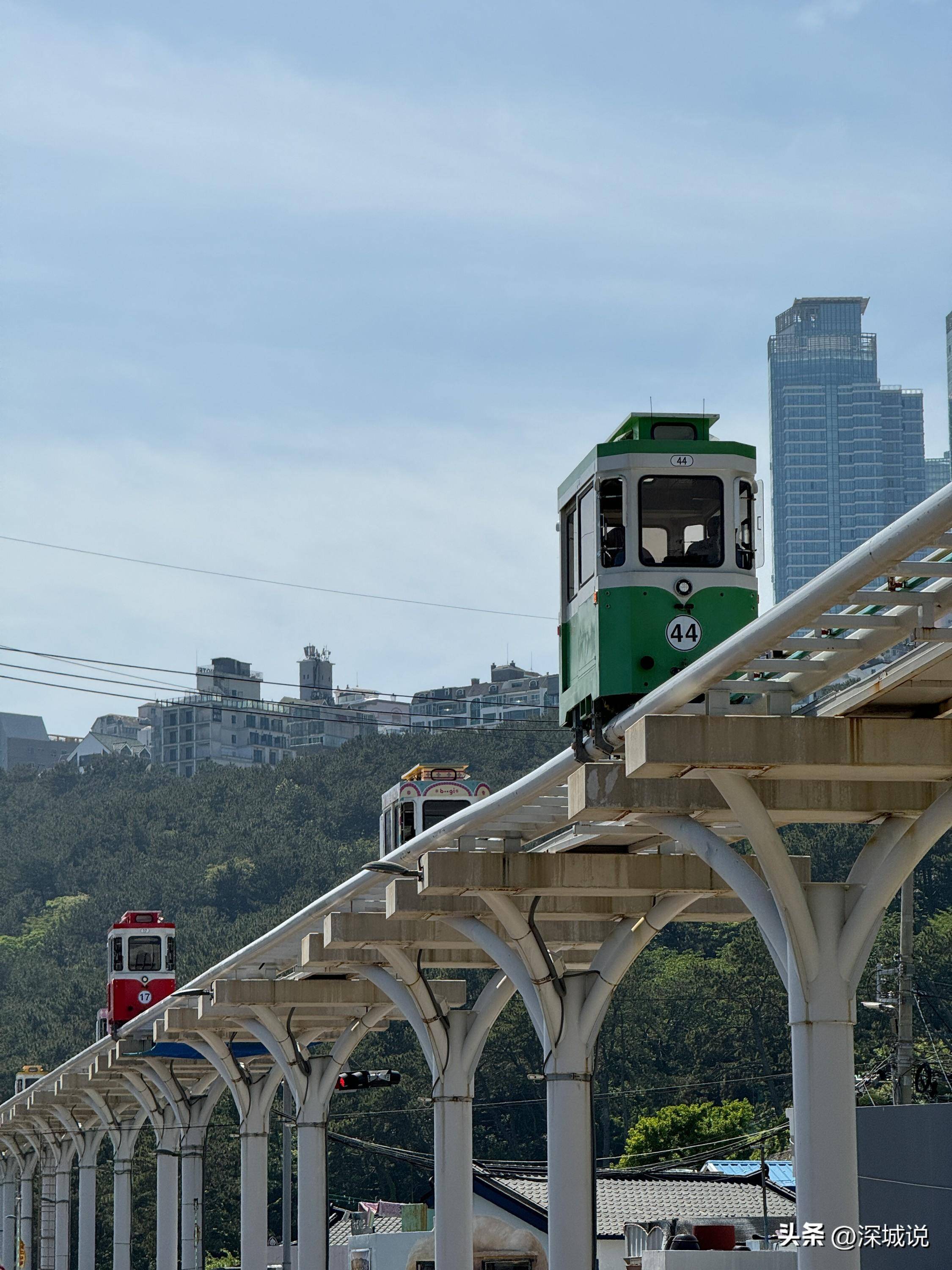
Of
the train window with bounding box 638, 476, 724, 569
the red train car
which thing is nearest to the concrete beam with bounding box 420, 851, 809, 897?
the train window with bounding box 638, 476, 724, 569

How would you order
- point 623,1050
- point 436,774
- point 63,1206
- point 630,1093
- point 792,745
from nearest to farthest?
1. point 792,745
2. point 436,774
3. point 63,1206
4. point 630,1093
5. point 623,1050

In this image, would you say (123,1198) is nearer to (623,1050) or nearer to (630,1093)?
(630,1093)

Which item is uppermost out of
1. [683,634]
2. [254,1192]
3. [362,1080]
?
[683,634]

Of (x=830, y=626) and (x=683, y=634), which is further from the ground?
(x=683, y=634)

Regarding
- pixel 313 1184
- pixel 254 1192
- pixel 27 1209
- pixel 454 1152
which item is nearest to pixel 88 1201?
pixel 27 1209

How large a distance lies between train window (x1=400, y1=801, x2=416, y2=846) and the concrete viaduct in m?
2.95

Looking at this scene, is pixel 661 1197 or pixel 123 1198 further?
pixel 123 1198

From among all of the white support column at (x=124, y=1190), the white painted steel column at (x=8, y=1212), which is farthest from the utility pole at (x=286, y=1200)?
the white painted steel column at (x=8, y=1212)

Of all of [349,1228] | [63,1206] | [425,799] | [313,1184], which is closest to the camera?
[425,799]

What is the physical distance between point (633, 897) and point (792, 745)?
10.1 meters

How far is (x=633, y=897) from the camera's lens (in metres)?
25.6

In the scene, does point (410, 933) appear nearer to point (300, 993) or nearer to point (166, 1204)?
point (300, 993)

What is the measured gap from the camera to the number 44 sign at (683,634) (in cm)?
1989

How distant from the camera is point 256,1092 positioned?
153ft
